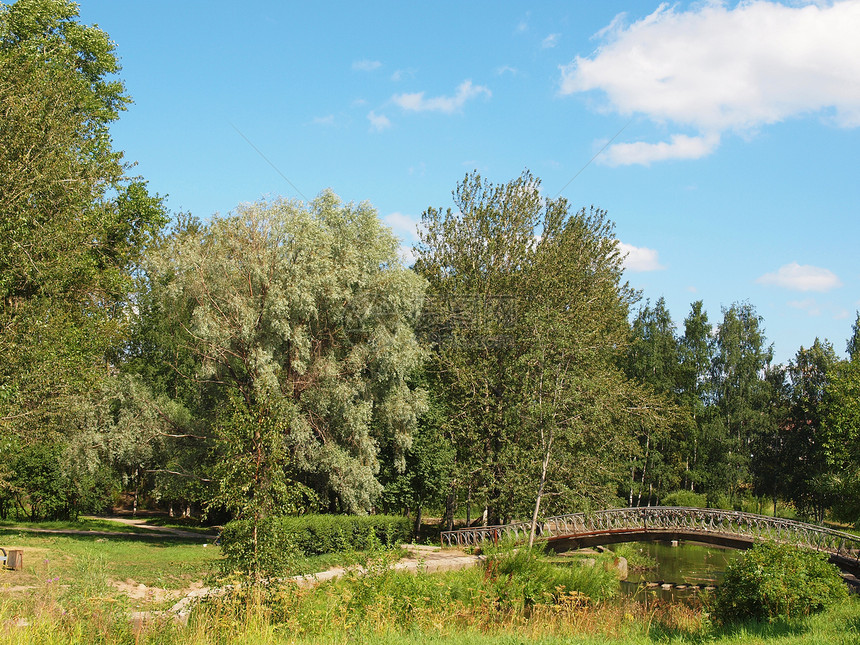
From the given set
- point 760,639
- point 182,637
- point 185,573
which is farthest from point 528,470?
point 182,637

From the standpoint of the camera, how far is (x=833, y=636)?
8.88 m

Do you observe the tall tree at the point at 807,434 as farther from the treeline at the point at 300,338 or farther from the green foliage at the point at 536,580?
the green foliage at the point at 536,580

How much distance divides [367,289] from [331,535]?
25.4ft

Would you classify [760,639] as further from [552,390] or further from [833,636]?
[552,390]

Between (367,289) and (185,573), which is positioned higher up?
(367,289)

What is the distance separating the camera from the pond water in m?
22.9

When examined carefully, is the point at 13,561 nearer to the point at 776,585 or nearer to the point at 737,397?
the point at 776,585

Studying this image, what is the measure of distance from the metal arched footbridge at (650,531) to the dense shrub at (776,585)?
7.94 metres

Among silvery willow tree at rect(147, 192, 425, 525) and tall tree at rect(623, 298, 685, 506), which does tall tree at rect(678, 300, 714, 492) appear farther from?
silvery willow tree at rect(147, 192, 425, 525)

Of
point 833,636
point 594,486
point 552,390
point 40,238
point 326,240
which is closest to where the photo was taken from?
point 833,636

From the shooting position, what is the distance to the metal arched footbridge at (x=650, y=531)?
20.4 metres

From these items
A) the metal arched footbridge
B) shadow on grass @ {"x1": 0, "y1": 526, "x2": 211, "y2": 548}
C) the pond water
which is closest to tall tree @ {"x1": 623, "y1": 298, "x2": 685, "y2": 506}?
the pond water

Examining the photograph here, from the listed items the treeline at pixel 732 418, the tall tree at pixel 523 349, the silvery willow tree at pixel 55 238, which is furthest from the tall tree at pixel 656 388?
the silvery willow tree at pixel 55 238

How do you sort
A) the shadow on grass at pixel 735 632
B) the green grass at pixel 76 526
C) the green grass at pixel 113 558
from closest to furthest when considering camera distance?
the shadow on grass at pixel 735 632 < the green grass at pixel 113 558 < the green grass at pixel 76 526
